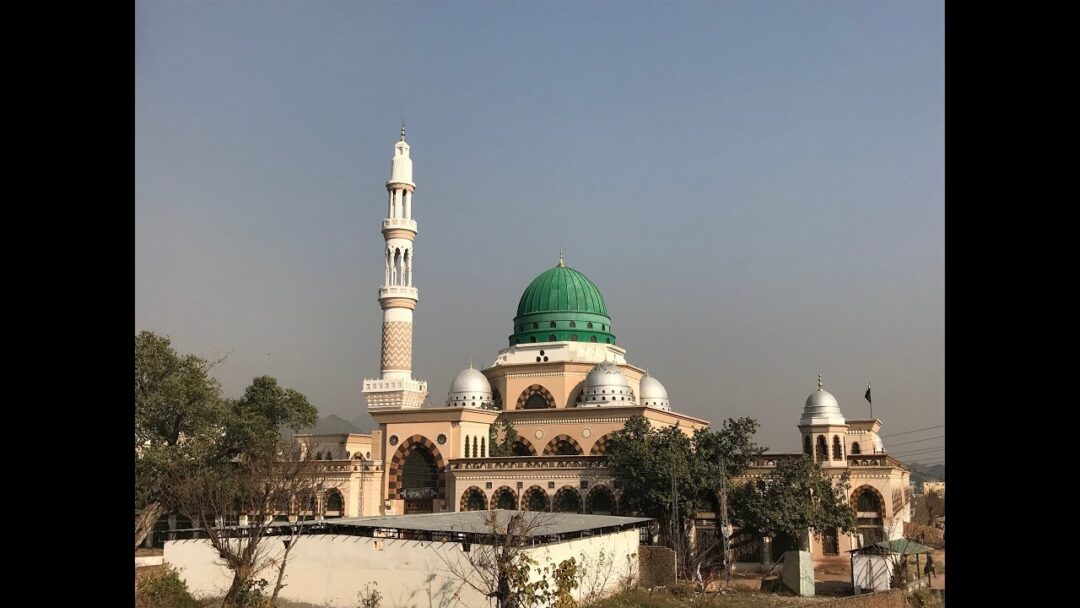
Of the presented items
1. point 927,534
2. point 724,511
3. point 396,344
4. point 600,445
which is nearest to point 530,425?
point 600,445

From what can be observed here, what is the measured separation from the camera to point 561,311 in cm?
4159

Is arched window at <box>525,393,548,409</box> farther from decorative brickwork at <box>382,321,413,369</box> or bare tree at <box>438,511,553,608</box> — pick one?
bare tree at <box>438,511,553,608</box>

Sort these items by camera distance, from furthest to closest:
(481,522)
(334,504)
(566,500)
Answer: (334,504)
(566,500)
(481,522)

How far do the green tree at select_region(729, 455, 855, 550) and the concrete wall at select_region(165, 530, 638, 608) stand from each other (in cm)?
639

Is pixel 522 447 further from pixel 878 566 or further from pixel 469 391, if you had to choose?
pixel 878 566

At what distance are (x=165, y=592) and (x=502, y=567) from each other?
755 cm

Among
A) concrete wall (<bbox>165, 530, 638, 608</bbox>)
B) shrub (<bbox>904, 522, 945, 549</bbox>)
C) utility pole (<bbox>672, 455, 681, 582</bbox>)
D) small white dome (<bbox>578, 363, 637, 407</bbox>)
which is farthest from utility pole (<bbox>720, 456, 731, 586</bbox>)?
small white dome (<bbox>578, 363, 637, 407</bbox>)

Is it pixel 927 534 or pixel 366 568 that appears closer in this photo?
pixel 366 568

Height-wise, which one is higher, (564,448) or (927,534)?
(564,448)

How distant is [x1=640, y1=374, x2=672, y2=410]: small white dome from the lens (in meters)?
38.6

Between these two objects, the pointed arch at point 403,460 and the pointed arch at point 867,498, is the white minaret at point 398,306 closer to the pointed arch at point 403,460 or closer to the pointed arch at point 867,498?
the pointed arch at point 403,460
